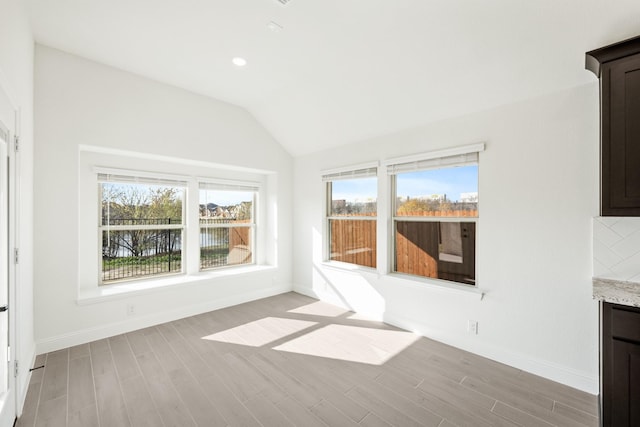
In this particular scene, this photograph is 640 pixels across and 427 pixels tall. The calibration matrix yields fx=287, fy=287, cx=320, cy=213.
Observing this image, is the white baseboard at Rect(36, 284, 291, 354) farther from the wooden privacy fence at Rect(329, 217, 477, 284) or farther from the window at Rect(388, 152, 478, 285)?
the window at Rect(388, 152, 478, 285)

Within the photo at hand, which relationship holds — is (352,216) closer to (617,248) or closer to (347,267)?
(347,267)

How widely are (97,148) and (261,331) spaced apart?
2818 millimetres

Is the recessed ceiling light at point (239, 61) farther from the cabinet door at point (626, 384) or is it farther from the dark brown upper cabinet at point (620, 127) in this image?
the cabinet door at point (626, 384)

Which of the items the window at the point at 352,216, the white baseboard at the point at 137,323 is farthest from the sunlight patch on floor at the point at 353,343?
the white baseboard at the point at 137,323

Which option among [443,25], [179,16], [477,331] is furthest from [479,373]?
[179,16]

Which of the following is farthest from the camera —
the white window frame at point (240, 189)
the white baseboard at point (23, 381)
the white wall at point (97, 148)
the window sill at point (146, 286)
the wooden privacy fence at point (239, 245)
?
the wooden privacy fence at point (239, 245)

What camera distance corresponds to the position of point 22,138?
2.27 meters

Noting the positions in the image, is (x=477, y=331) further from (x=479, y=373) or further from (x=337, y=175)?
(x=337, y=175)

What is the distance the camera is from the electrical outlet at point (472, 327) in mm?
2925

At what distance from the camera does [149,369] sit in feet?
8.62

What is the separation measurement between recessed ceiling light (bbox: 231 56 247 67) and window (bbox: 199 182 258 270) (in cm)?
198

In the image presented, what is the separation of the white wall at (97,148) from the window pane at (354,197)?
1598 mm

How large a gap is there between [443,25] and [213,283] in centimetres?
405

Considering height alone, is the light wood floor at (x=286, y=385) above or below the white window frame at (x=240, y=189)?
below
